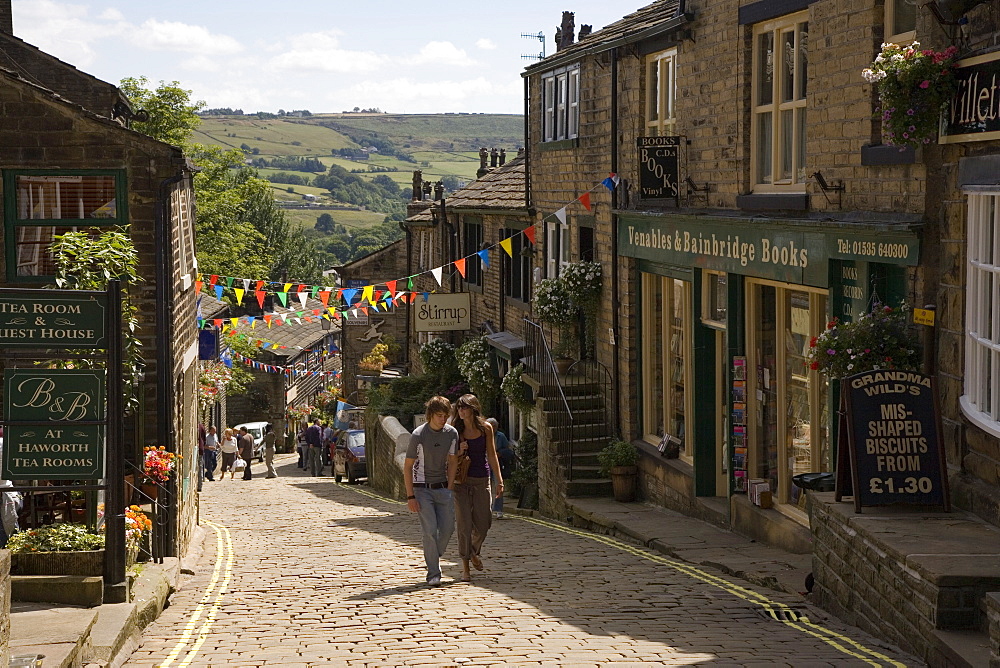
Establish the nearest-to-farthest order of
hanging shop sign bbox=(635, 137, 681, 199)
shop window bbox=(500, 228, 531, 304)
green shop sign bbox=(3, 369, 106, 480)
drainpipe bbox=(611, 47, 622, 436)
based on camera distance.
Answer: green shop sign bbox=(3, 369, 106, 480) < hanging shop sign bbox=(635, 137, 681, 199) < drainpipe bbox=(611, 47, 622, 436) < shop window bbox=(500, 228, 531, 304)

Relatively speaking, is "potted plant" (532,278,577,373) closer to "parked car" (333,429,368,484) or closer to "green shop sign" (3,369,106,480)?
"green shop sign" (3,369,106,480)

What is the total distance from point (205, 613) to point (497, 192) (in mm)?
17553

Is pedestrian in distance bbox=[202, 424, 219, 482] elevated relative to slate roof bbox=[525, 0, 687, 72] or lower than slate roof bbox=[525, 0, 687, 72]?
lower

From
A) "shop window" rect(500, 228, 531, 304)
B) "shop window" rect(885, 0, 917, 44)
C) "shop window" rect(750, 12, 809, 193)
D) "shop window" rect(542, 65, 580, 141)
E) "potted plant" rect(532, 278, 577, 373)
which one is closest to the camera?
"shop window" rect(885, 0, 917, 44)

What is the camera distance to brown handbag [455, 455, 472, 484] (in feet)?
34.9

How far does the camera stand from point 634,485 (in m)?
16.5

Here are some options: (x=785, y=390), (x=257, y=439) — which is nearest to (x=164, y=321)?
(x=785, y=390)

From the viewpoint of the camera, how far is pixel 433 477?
10.3 metres

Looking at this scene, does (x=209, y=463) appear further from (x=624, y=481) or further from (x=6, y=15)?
(x=624, y=481)

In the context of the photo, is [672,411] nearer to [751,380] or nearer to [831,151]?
[751,380]

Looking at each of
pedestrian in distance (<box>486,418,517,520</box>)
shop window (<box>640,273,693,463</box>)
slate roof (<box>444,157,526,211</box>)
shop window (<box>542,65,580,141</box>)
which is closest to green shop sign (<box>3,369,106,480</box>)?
shop window (<box>640,273,693,463</box>)

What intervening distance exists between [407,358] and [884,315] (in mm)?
30614

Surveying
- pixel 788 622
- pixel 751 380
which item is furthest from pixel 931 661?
pixel 751 380

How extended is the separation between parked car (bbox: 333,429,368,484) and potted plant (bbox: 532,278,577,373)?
489 inches
